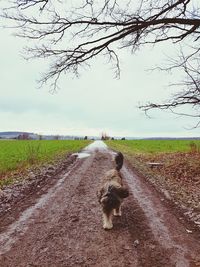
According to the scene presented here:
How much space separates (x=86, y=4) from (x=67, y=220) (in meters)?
5.82

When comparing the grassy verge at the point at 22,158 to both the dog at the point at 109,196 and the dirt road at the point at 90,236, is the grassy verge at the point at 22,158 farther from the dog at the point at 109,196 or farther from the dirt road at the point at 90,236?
the dog at the point at 109,196

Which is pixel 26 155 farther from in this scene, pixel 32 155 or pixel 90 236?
pixel 90 236

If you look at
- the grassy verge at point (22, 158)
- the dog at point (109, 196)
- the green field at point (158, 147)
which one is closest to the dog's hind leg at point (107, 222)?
the dog at point (109, 196)

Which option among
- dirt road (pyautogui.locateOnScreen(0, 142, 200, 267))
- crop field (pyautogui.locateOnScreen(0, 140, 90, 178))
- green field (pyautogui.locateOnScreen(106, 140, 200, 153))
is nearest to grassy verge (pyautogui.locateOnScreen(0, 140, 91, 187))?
crop field (pyautogui.locateOnScreen(0, 140, 90, 178))

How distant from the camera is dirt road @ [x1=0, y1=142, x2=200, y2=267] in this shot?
5.73 m

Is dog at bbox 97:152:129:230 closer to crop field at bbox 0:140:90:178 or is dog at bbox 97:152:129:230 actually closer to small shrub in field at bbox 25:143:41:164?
crop field at bbox 0:140:90:178

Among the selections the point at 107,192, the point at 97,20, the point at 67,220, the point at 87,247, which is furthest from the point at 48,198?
the point at 97,20

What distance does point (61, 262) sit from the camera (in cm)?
562

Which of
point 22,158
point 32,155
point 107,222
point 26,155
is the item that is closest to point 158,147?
point 26,155

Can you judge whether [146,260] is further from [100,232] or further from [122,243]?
[100,232]

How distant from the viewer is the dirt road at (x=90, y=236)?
18.8 ft

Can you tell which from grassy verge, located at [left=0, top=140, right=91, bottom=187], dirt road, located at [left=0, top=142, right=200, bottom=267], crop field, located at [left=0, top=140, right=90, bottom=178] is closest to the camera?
dirt road, located at [left=0, top=142, right=200, bottom=267]

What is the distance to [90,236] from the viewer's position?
6859mm

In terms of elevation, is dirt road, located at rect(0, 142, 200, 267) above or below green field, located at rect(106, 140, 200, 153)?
below
